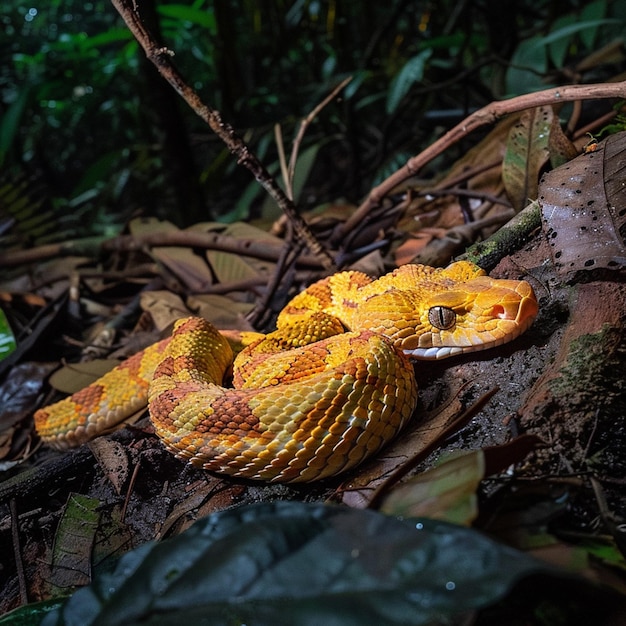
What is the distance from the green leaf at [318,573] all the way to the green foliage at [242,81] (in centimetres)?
459

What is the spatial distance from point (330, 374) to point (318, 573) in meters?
1.03

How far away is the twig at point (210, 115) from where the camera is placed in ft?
8.28

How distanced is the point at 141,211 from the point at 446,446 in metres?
4.32

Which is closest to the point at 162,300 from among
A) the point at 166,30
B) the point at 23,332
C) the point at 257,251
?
the point at 257,251

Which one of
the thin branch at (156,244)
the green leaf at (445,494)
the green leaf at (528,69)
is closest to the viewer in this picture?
the green leaf at (445,494)

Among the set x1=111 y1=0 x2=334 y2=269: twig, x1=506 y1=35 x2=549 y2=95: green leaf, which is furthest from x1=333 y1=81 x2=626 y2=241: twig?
x1=506 y1=35 x2=549 y2=95: green leaf

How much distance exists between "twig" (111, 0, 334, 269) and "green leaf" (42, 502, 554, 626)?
216 cm

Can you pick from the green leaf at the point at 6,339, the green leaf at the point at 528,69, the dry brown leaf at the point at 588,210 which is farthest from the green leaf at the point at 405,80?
the green leaf at the point at 6,339

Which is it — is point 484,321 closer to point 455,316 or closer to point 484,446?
point 455,316

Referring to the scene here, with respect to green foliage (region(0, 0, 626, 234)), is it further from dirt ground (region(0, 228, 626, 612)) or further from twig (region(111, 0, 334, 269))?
dirt ground (region(0, 228, 626, 612))

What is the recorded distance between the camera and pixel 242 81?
7.71 meters

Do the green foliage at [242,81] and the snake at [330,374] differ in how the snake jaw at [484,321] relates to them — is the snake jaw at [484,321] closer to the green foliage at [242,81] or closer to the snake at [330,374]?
the snake at [330,374]

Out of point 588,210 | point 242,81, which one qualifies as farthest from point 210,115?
point 242,81

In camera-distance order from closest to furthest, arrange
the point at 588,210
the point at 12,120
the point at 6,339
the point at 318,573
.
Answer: the point at 318,573
the point at 588,210
the point at 6,339
the point at 12,120
